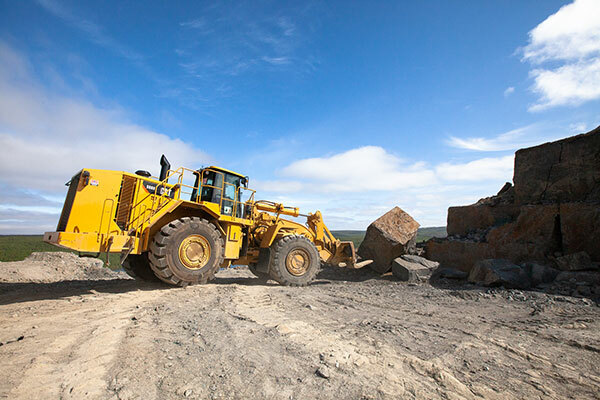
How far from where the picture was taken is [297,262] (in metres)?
8.52

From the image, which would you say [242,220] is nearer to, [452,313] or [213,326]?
[213,326]

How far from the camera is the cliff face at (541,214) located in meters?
8.81

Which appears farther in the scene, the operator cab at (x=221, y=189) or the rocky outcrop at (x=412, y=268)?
the rocky outcrop at (x=412, y=268)

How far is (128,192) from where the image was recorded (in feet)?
21.1

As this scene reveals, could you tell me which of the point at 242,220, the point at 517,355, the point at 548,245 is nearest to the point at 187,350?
the point at 517,355

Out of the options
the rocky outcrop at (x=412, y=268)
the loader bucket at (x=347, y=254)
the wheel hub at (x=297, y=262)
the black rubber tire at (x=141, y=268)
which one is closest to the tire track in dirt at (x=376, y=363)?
the wheel hub at (x=297, y=262)

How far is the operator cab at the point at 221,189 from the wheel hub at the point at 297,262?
1.77 meters

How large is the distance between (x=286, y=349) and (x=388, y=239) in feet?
25.3

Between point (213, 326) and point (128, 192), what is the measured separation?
3.89m

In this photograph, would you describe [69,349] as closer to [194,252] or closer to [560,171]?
[194,252]

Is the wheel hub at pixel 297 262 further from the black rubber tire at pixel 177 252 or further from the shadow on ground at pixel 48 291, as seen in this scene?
the shadow on ground at pixel 48 291

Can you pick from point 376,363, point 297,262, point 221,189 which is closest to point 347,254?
point 297,262

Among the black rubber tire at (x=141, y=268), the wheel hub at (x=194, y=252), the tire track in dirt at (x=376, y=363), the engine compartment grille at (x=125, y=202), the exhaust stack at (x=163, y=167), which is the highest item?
the exhaust stack at (x=163, y=167)

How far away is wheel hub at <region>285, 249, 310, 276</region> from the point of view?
330 inches
